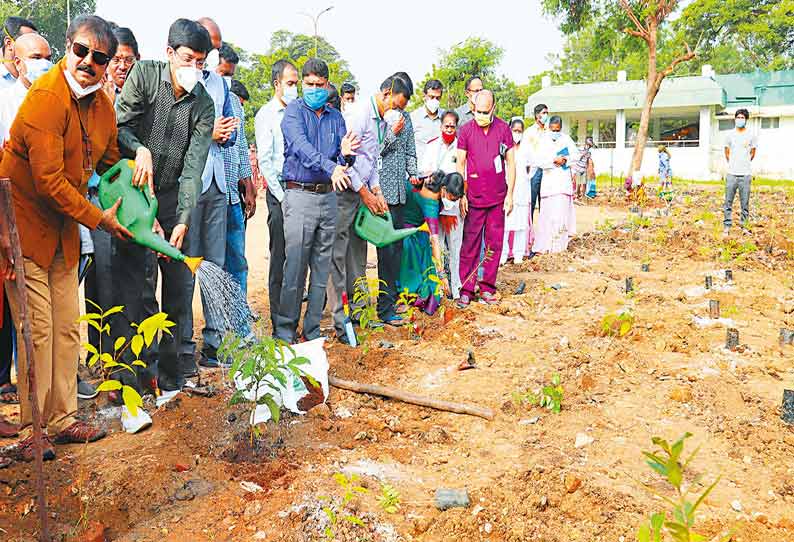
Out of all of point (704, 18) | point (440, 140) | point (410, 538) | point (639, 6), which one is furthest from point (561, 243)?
point (704, 18)

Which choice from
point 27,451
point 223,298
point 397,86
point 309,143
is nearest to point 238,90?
point 397,86

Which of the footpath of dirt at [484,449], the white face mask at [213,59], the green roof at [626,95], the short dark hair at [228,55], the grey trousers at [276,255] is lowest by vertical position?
the footpath of dirt at [484,449]

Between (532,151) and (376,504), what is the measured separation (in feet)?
22.6

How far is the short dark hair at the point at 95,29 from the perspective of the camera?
119 inches

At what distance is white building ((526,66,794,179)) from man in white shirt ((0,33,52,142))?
26.3 m

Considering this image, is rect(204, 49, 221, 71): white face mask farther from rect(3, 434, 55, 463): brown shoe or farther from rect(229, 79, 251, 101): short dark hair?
rect(3, 434, 55, 463): brown shoe

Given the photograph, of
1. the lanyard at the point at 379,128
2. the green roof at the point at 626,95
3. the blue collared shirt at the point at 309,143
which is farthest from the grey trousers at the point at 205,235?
the green roof at the point at 626,95

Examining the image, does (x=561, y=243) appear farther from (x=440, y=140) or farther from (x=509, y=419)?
(x=509, y=419)

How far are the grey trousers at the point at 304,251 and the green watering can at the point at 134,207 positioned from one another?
1.29m

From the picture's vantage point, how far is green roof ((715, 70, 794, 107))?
3216 centimetres

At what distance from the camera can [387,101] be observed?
548 cm

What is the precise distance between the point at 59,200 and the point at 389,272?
324 centimetres

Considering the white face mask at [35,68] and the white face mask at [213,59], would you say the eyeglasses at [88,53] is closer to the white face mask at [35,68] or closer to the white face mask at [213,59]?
the white face mask at [35,68]

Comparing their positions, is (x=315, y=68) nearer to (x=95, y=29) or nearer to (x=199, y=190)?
(x=199, y=190)
